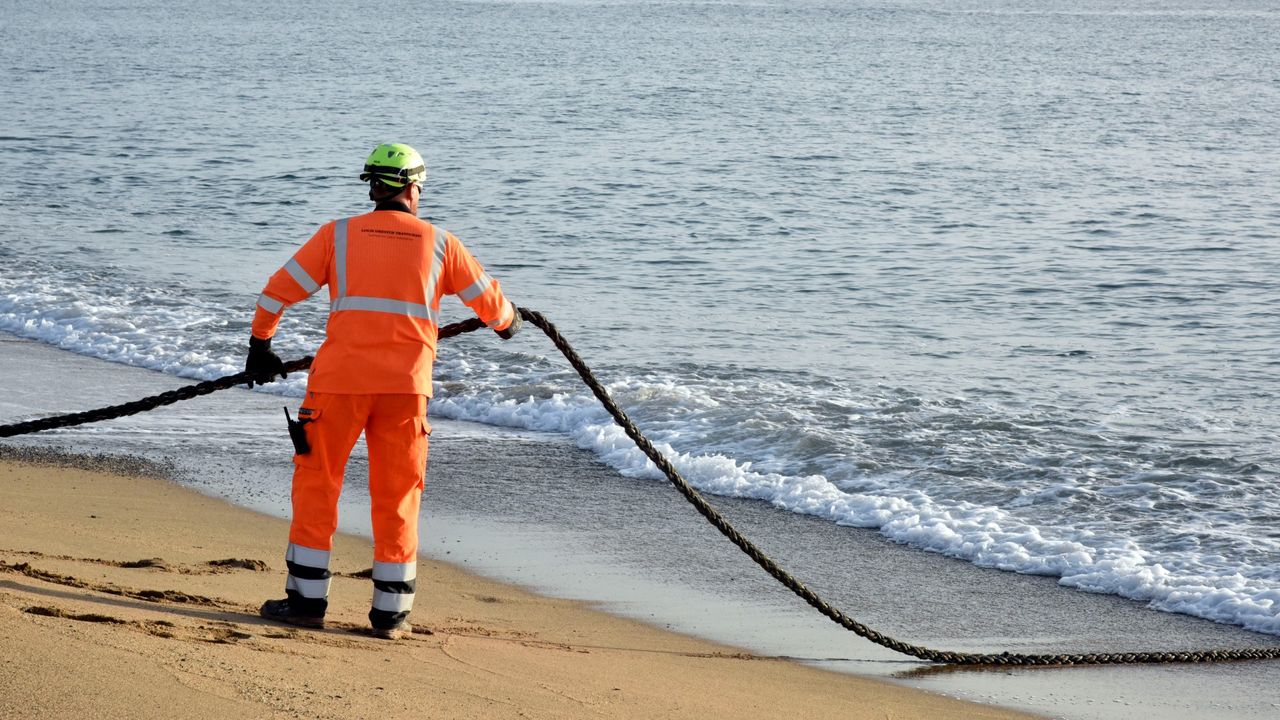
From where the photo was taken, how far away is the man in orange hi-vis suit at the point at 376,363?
471 centimetres

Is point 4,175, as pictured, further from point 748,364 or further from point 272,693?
point 272,693

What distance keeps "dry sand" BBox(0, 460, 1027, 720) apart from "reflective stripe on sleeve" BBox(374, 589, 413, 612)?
0.14 m

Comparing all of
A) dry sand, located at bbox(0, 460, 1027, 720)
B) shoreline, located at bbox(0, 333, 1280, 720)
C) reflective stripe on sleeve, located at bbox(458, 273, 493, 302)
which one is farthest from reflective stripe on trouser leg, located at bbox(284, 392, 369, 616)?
shoreline, located at bbox(0, 333, 1280, 720)

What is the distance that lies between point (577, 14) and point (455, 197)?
173 feet

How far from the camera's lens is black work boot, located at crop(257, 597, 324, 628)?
194 inches

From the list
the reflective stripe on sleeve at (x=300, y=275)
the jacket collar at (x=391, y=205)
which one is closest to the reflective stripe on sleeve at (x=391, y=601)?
the reflective stripe on sleeve at (x=300, y=275)

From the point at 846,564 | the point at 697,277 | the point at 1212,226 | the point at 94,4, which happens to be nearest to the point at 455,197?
the point at 697,277

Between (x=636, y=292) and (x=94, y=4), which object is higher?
(x=94, y=4)

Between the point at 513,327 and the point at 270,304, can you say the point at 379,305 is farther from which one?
the point at 513,327

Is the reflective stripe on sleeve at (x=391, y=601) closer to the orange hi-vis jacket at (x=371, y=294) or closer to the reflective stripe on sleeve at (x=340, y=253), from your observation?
the orange hi-vis jacket at (x=371, y=294)

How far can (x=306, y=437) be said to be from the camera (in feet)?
15.3

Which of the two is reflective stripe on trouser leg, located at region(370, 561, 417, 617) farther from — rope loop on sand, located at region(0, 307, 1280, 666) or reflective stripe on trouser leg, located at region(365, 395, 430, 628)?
rope loop on sand, located at region(0, 307, 1280, 666)

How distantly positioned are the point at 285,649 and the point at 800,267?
1180 cm

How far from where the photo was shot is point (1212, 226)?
1788cm
